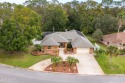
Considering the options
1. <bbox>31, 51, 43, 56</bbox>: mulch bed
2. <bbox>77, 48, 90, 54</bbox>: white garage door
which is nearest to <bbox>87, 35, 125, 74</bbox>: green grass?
<bbox>77, 48, 90, 54</bbox>: white garage door

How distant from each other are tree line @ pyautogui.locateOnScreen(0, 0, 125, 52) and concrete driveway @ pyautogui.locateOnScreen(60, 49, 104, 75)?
8.67 meters

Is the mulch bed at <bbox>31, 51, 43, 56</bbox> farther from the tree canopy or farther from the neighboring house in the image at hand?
the neighboring house

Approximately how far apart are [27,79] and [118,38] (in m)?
28.2

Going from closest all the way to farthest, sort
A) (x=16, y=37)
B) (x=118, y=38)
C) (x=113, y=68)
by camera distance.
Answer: (x=113, y=68)
(x=16, y=37)
(x=118, y=38)

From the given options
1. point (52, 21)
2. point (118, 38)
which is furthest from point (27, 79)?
point (52, 21)

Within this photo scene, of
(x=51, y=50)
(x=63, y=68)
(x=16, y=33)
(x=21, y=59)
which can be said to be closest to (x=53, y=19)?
(x=51, y=50)

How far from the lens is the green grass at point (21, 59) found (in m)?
34.3

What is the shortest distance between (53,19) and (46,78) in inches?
1317

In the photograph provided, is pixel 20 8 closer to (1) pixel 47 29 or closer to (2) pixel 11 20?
(2) pixel 11 20

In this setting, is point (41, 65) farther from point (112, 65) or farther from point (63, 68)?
point (112, 65)

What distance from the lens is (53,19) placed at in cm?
5994

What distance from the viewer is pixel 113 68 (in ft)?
Answer: 108

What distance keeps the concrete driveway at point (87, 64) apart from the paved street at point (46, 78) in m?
2.01

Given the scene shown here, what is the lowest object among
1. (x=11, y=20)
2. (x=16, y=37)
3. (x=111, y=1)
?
(x=16, y=37)
